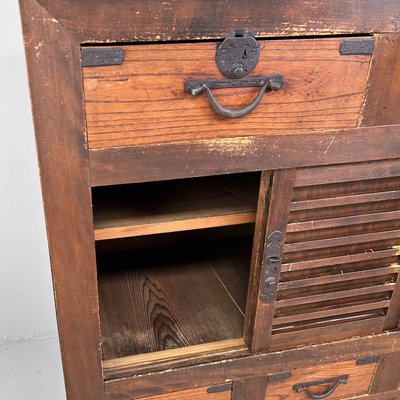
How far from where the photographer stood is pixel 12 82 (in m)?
1.24

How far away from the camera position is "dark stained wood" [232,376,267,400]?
3.33 feet

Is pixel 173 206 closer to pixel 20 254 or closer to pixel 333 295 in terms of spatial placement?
pixel 333 295

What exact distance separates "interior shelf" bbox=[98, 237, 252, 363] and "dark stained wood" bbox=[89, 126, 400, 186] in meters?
0.38

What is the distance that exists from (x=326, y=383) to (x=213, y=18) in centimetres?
77

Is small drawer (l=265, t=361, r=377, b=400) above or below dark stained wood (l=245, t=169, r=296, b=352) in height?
below

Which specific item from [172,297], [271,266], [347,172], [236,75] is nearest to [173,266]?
[172,297]

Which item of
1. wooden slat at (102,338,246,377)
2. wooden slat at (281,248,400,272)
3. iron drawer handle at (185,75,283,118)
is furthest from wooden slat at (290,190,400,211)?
wooden slat at (102,338,246,377)

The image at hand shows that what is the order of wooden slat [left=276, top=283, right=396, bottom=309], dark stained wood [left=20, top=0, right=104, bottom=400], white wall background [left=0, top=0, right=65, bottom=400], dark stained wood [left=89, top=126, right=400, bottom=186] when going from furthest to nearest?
white wall background [left=0, top=0, right=65, bottom=400] < wooden slat [left=276, top=283, right=396, bottom=309] < dark stained wood [left=89, top=126, right=400, bottom=186] < dark stained wood [left=20, top=0, right=104, bottom=400]

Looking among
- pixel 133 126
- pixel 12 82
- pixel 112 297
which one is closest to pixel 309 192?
pixel 133 126

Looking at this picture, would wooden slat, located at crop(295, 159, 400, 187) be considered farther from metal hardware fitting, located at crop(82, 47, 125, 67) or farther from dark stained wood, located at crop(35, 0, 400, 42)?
metal hardware fitting, located at crop(82, 47, 125, 67)

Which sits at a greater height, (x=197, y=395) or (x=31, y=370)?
(x=197, y=395)

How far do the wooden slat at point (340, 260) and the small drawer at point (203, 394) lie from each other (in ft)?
0.89

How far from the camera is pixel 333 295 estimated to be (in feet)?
3.22

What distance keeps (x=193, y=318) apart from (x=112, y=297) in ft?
0.65
